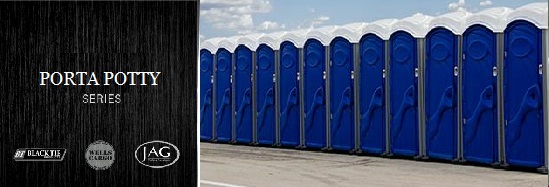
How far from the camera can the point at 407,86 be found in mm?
9562

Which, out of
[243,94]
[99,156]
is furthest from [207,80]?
[99,156]

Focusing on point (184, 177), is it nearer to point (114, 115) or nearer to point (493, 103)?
point (114, 115)

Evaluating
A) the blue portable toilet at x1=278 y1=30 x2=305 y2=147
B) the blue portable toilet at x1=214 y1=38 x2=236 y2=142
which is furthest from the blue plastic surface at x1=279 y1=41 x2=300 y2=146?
the blue portable toilet at x1=214 y1=38 x2=236 y2=142

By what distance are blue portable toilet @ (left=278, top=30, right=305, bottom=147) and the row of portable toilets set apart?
2cm

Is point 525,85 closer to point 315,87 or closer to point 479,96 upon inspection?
point 479,96

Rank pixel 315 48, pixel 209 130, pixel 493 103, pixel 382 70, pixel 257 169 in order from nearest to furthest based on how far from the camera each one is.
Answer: pixel 493 103 < pixel 257 169 < pixel 382 70 < pixel 315 48 < pixel 209 130

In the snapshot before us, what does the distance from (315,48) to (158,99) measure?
779cm

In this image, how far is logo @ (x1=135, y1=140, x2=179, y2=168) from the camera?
305 centimetres

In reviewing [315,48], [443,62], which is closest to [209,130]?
[315,48]

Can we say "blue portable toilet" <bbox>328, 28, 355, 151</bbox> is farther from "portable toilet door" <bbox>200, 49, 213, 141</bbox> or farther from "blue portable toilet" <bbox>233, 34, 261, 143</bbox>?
"portable toilet door" <bbox>200, 49, 213, 141</bbox>

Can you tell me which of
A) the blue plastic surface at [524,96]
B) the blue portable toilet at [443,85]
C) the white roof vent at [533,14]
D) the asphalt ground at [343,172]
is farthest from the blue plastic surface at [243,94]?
the white roof vent at [533,14]

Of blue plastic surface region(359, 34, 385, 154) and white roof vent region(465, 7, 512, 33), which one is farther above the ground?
white roof vent region(465, 7, 512, 33)

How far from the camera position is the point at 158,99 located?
305 centimetres

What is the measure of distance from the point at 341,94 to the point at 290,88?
998 millimetres
